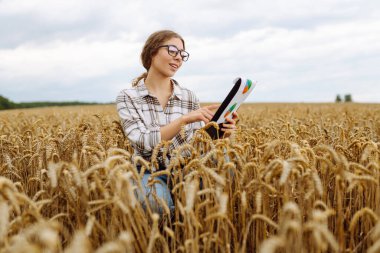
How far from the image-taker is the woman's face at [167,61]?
3.55 m

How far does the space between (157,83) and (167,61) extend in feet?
0.90

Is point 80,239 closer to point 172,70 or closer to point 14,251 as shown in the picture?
point 14,251

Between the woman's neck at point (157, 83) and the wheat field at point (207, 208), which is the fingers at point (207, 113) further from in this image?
the woman's neck at point (157, 83)

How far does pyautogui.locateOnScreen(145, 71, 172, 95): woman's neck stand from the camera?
371 cm

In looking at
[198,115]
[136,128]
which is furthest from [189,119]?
[136,128]

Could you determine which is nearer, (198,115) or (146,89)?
(198,115)

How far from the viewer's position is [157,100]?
3.67 m

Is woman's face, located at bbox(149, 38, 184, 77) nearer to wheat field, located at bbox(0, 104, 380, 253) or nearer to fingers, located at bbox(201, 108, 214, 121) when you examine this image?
fingers, located at bbox(201, 108, 214, 121)

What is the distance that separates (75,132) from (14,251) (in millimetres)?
2791

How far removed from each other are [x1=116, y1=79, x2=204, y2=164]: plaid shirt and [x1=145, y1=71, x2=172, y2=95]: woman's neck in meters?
0.08

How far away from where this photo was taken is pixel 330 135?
4.18m

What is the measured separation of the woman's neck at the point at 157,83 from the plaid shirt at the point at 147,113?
75 millimetres

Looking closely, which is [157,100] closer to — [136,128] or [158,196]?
[136,128]

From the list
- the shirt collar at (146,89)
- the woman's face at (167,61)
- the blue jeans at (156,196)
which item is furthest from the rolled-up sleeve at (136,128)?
the woman's face at (167,61)
